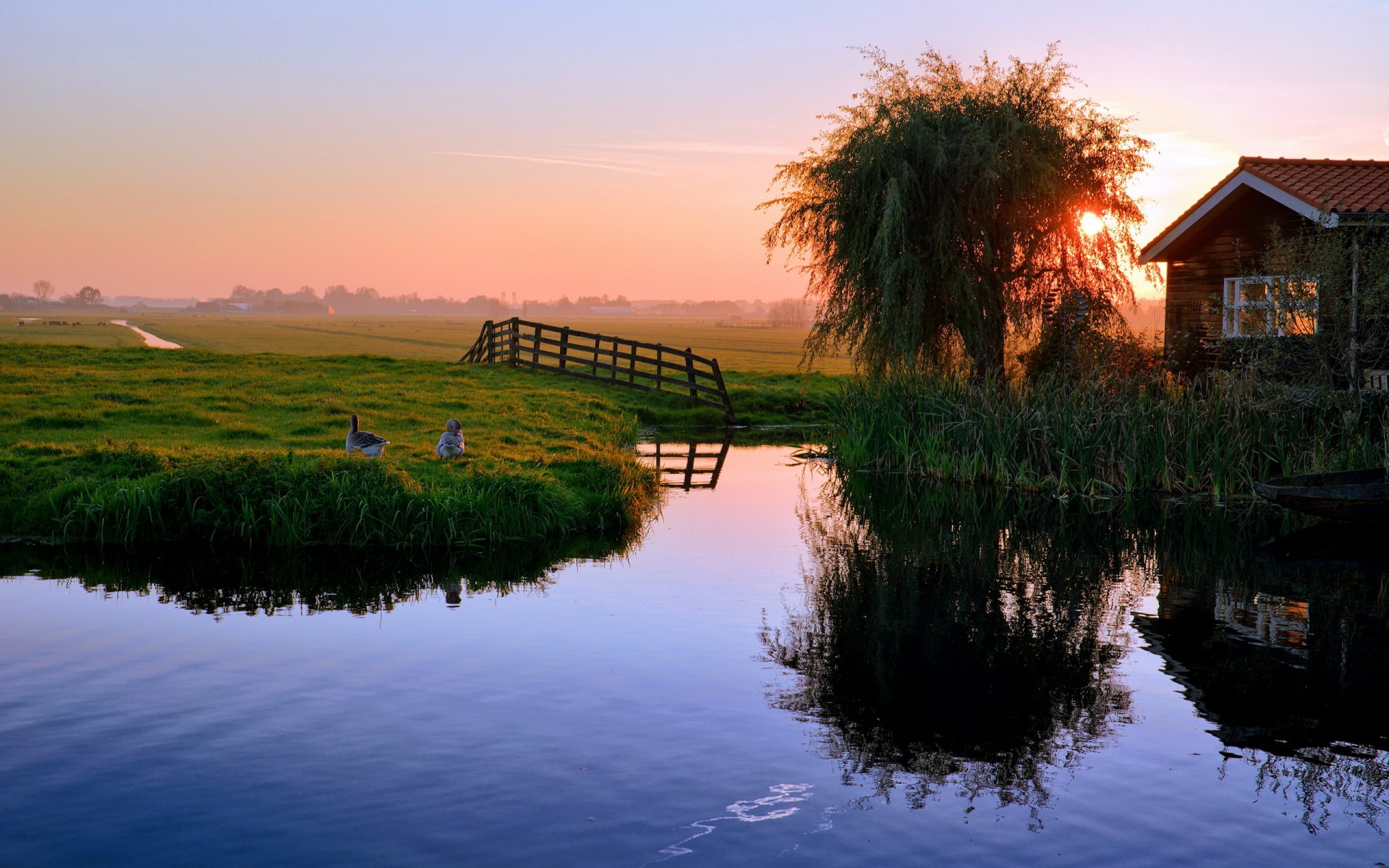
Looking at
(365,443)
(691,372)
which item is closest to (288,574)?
(365,443)

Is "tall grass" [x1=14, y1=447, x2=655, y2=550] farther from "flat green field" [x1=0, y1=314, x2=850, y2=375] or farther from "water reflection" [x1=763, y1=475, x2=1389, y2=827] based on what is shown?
"flat green field" [x1=0, y1=314, x2=850, y2=375]

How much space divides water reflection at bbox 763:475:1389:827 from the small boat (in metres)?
0.63

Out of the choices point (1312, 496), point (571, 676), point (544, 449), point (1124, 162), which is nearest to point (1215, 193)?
point (1124, 162)

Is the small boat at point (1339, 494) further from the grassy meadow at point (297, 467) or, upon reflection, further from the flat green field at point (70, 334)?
the flat green field at point (70, 334)

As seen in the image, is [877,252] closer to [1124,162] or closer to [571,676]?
[1124,162]

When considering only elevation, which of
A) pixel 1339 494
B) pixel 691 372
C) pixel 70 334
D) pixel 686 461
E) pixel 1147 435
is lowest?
pixel 686 461

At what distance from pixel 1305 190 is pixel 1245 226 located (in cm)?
253

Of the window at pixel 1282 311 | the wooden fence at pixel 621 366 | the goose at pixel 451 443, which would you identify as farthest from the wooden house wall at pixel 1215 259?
the goose at pixel 451 443

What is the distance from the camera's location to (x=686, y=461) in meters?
23.6

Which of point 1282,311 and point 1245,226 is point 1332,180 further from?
point 1282,311

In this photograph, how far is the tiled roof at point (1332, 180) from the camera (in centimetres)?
2198

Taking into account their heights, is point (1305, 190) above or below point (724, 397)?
above

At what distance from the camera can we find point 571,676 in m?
8.77

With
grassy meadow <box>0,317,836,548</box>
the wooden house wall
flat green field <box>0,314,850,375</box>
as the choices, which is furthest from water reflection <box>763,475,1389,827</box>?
flat green field <box>0,314,850,375</box>
